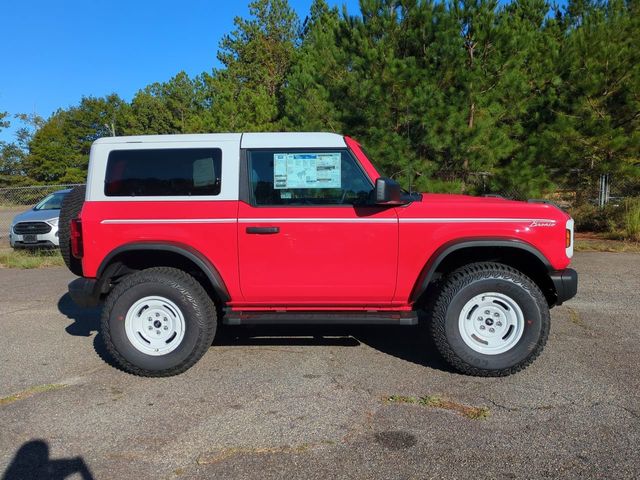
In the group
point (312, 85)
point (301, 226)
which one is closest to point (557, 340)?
point (301, 226)

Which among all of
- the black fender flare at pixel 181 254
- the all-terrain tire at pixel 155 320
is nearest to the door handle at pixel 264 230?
the black fender flare at pixel 181 254

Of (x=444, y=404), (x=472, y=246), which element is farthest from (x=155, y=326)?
(x=472, y=246)

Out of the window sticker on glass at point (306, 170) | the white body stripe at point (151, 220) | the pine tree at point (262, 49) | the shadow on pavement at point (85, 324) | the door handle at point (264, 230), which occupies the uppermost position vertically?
the pine tree at point (262, 49)

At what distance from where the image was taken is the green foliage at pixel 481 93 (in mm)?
10312

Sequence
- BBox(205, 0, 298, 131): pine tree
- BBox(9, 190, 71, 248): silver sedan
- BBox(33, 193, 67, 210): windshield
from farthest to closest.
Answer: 1. BBox(205, 0, 298, 131): pine tree
2. BBox(33, 193, 67, 210): windshield
3. BBox(9, 190, 71, 248): silver sedan

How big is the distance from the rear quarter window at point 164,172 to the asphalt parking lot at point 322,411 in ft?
5.18

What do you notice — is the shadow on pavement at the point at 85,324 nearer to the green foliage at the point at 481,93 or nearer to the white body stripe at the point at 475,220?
the white body stripe at the point at 475,220

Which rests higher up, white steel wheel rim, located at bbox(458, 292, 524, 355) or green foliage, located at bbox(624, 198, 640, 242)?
green foliage, located at bbox(624, 198, 640, 242)

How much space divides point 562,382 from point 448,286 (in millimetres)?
1145

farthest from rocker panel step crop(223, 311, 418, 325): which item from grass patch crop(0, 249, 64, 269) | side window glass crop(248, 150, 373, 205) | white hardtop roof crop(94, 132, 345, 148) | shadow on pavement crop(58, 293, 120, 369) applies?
grass patch crop(0, 249, 64, 269)

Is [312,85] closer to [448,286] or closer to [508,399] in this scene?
[448,286]

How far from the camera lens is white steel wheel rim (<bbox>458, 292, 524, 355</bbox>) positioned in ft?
13.6

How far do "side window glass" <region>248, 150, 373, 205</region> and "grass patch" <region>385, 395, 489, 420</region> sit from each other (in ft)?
5.27

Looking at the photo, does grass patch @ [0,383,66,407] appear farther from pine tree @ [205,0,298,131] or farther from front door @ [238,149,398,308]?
pine tree @ [205,0,298,131]
